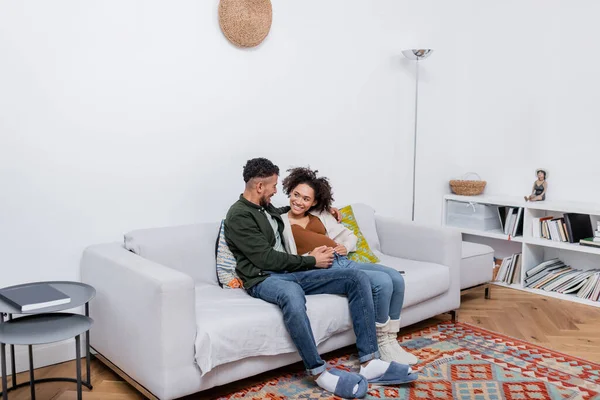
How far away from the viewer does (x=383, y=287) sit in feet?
9.58

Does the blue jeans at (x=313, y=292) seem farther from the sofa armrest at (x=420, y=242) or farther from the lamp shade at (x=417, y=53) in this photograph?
the lamp shade at (x=417, y=53)

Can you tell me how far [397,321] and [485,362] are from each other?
19.0 inches

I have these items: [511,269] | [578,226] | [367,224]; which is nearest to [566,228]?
[578,226]

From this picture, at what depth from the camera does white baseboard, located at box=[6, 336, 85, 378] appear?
2801 millimetres

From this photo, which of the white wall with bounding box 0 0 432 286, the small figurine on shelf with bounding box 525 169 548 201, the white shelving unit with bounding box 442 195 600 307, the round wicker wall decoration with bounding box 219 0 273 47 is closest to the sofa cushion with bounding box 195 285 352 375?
the white wall with bounding box 0 0 432 286

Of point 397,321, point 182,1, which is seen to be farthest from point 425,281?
point 182,1

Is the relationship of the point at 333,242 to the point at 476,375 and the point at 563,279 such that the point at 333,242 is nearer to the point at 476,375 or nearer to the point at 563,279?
the point at 476,375

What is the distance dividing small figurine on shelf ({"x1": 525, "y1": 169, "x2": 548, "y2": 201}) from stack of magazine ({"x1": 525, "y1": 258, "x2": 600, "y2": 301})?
0.48 meters

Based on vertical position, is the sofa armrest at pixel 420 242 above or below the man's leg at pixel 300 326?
above

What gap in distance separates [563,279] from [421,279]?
1465 millimetres

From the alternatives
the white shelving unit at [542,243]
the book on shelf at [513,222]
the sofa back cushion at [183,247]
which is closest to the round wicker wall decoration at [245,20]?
the sofa back cushion at [183,247]

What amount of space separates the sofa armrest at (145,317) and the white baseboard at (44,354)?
11.5 inches

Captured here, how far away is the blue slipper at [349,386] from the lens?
2.55 metres

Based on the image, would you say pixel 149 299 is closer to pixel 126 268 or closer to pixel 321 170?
pixel 126 268
